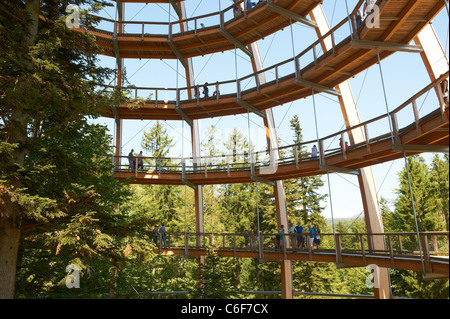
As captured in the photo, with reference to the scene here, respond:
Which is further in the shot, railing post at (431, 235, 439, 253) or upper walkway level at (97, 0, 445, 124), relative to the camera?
upper walkway level at (97, 0, 445, 124)

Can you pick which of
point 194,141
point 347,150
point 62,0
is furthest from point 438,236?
point 194,141

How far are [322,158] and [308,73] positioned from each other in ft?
13.7

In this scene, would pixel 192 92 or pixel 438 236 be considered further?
pixel 192 92

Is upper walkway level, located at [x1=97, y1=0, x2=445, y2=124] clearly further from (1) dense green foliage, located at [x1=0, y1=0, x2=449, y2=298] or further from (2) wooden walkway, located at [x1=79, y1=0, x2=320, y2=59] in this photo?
(2) wooden walkway, located at [x1=79, y1=0, x2=320, y2=59]

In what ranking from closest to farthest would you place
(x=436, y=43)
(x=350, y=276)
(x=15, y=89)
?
(x=15, y=89) → (x=436, y=43) → (x=350, y=276)

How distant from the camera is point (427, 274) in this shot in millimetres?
9258

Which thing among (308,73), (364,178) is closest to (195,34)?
(308,73)

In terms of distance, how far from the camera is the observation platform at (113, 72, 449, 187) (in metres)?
10.2

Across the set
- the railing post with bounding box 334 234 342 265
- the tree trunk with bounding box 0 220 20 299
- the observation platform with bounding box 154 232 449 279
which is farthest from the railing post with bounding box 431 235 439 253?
the tree trunk with bounding box 0 220 20 299

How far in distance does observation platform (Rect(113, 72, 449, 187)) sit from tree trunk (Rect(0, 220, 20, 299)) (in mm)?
6962

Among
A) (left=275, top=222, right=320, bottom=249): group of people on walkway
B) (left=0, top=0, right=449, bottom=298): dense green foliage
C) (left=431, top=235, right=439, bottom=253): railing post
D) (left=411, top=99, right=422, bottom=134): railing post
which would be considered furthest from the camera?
(left=275, top=222, right=320, bottom=249): group of people on walkway
